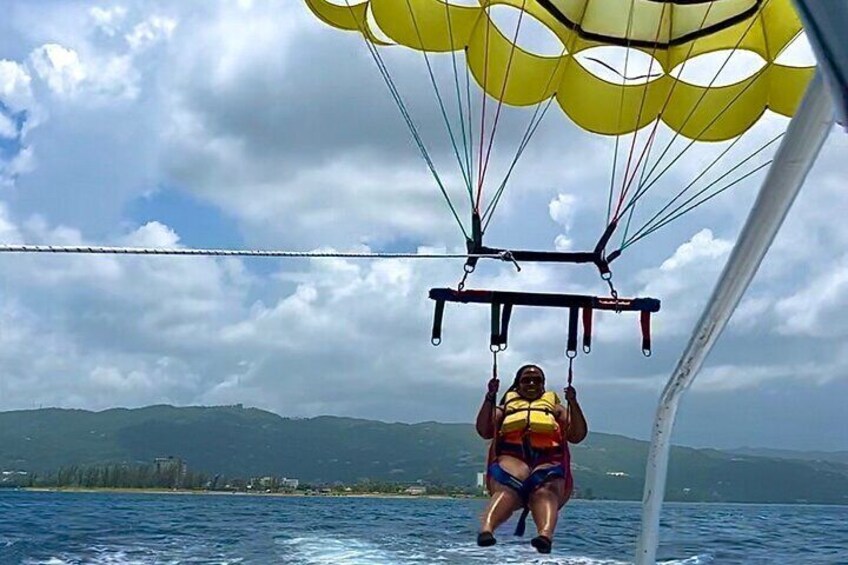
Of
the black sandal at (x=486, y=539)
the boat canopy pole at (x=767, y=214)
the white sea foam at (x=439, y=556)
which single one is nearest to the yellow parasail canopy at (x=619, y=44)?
the black sandal at (x=486, y=539)

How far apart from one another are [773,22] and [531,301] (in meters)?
3.35

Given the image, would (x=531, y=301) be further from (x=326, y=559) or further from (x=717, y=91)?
(x=326, y=559)

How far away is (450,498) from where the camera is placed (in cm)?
10344

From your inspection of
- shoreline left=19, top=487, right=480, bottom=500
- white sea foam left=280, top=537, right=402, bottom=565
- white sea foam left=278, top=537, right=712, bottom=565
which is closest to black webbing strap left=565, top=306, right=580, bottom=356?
white sea foam left=278, top=537, right=712, bottom=565

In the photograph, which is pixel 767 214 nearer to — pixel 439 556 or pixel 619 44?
pixel 619 44

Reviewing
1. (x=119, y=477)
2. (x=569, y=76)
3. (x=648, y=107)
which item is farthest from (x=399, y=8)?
(x=119, y=477)

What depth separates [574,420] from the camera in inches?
274

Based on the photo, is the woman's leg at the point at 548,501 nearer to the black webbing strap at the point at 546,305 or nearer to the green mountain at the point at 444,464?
the black webbing strap at the point at 546,305

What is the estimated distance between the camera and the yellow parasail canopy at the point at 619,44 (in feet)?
25.3

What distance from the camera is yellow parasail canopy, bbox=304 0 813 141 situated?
304 inches

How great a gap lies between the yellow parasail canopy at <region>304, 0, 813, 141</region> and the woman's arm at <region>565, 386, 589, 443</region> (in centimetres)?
243

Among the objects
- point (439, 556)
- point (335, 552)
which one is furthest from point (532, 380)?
point (335, 552)

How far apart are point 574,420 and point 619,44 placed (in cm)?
309

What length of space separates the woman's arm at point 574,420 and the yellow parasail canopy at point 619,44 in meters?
2.43
